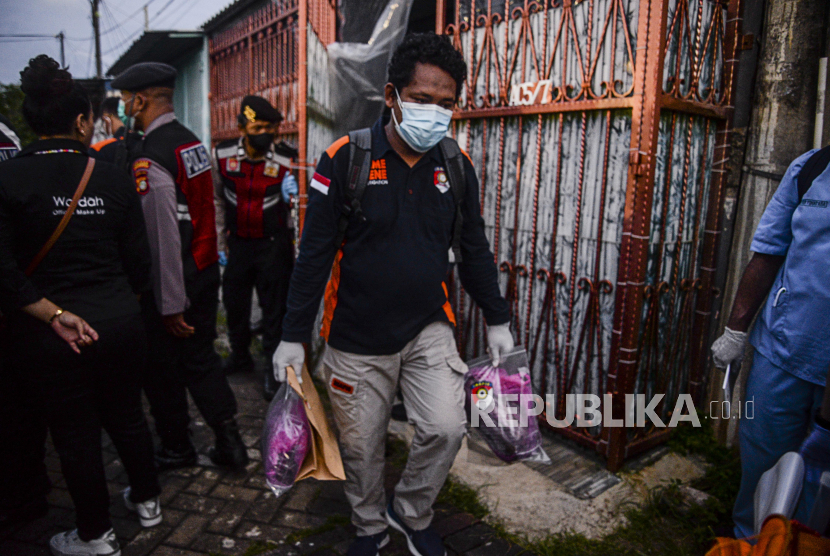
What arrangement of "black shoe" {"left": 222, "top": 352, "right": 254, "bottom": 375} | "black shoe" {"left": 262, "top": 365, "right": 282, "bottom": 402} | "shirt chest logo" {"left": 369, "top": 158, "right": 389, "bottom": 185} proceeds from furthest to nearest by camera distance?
"black shoe" {"left": 222, "top": 352, "right": 254, "bottom": 375}, "black shoe" {"left": 262, "top": 365, "right": 282, "bottom": 402}, "shirt chest logo" {"left": 369, "top": 158, "right": 389, "bottom": 185}

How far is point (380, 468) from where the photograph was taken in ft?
8.52

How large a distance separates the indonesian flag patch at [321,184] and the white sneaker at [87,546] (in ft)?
5.88

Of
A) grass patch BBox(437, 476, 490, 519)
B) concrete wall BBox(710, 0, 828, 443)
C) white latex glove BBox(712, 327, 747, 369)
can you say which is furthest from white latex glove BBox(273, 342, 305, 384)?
concrete wall BBox(710, 0, 828, 443)

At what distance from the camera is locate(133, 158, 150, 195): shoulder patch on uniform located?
296 centimetres

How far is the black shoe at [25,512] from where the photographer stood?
2.89 metres

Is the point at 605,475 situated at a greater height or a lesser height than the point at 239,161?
lesser

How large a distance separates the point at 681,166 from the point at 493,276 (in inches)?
54.1

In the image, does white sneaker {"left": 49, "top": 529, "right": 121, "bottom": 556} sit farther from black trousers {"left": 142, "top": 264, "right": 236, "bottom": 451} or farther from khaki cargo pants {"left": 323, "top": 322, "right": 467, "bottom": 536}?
khaki cargo pants {"left": 323, "top": 322, "right": 467, "bottom": 536}

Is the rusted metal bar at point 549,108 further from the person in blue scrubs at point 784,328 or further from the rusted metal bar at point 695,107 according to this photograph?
the person in blue scrubs at point 784,328

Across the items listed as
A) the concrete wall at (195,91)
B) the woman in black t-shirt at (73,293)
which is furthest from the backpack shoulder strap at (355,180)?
the concrete wall at (195,91)

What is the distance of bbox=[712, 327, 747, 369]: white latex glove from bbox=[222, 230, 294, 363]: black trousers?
305 cm

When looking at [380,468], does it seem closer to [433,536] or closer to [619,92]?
[433,536]

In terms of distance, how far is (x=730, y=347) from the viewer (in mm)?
2480

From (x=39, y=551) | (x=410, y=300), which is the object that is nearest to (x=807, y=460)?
(x=410, y=300)
